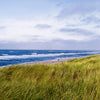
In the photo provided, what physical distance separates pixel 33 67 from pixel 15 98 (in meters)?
3.92

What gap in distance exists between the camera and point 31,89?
2.96 m

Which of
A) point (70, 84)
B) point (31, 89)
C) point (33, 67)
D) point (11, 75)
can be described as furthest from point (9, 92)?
point (33, 67)

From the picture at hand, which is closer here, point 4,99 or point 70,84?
point 4,99

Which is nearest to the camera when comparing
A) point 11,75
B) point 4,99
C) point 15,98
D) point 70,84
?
point 4,99

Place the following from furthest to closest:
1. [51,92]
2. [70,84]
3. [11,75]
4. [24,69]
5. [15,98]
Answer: [24,69]
[11,75]
[70,84]
[51,92]
[15,98]

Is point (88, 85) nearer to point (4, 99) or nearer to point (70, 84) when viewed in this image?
point (70, 84)

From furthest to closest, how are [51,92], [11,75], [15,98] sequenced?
[11,75]
[51,92]
[15,98]

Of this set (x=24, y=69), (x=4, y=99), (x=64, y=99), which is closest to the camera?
(x=4, y=99)

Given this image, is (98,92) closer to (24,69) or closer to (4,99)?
(4,99)

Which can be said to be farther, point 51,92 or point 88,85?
point 88,85

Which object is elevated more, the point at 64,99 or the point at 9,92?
the point at 9,92

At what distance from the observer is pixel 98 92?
128 inches

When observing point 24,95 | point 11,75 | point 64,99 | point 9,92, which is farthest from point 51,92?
point 11,75

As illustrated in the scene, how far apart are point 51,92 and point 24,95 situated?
722mm
